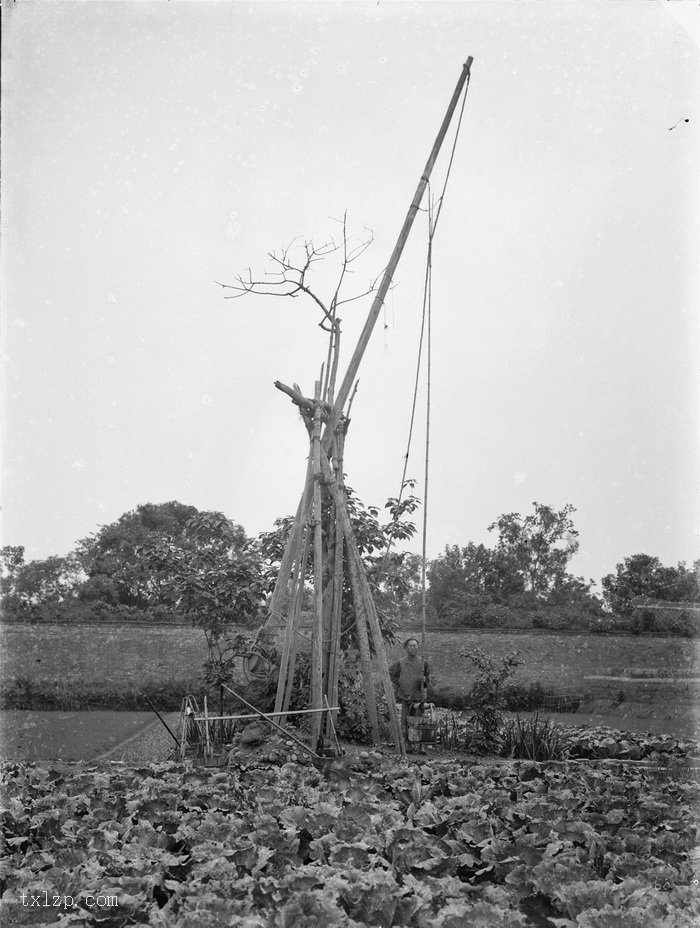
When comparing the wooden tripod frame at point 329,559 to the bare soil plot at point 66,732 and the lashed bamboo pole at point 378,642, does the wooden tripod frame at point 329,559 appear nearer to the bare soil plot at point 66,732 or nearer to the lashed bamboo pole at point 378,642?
the lashed bamboo pole at point 378,642

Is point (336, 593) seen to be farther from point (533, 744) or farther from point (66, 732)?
point (66, 732)

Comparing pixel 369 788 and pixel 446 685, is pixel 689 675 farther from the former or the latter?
pixel 369 788

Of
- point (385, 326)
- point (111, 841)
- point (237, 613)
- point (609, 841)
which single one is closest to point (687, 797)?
point (609, 841)

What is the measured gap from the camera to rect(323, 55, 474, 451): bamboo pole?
6.89m

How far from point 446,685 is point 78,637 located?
285 inches

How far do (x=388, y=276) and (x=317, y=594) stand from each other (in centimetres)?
263

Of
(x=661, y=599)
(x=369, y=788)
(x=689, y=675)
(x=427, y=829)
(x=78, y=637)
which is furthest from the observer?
(x=661, y=599)

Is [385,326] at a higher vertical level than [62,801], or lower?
higher

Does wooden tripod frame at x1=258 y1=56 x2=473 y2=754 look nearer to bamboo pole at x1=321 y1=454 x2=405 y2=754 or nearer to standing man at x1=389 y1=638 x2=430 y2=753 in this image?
bamboo pole at x1=321 y1=454 x2=405 y2=754

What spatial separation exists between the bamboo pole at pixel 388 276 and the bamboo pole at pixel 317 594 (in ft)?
0.41

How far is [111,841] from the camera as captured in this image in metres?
3.20

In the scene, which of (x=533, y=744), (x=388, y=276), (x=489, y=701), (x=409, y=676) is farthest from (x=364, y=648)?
(x=388, y=276)

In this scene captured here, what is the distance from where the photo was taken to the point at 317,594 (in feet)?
21.0

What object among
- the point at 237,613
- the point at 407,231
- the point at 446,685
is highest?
the point at 407,231
